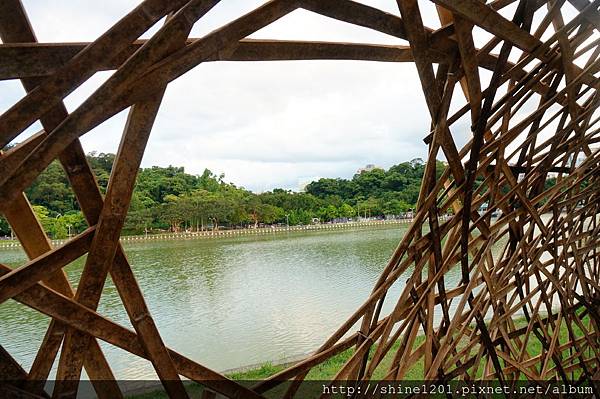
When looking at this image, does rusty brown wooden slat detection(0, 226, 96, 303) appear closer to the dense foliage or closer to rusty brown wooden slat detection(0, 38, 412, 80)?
rusty brown wooden slat detection(0, 38, 412, 80)

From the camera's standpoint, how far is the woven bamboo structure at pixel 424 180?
0.78 meters

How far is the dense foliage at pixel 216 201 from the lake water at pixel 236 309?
11.0 metres

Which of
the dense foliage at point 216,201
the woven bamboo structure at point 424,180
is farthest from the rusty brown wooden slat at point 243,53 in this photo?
the dense foliage at point 216,201

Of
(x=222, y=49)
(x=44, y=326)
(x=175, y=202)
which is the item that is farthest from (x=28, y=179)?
(x=175, y=202)

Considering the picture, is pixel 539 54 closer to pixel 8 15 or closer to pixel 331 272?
pixel 8 15

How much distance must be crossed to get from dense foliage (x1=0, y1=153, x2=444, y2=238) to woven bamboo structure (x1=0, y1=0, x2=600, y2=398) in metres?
21.7

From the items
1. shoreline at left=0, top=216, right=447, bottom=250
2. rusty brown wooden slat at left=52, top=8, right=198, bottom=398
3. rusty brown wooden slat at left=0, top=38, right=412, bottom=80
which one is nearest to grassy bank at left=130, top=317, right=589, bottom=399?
rusty brown wooden slat at left=52, top=8, right=198, bottom=398

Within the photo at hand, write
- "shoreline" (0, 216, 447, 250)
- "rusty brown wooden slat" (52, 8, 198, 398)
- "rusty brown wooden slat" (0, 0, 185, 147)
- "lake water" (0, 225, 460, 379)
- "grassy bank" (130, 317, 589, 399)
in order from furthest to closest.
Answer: "shoreline" (0, 216, 447, 250) < "lake water" (0, 225, 460, 379) < "grassy bank" (130, 317, 589, 399) < "rusty brown wooden slat" (52, 8, 198, 398) < "rusty brown wooden slat" (0, 0, 185, 147)

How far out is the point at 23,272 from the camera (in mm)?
813

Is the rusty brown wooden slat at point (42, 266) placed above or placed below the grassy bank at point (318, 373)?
Result: above

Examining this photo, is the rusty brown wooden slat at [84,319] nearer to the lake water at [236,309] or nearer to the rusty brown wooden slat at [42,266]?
the rusty brown wooden slat at [42,266]

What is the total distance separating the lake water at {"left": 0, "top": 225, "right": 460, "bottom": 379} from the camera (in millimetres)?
6367

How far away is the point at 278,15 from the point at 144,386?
12.9 feet

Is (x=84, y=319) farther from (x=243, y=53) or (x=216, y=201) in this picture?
(x=216, y=201)
